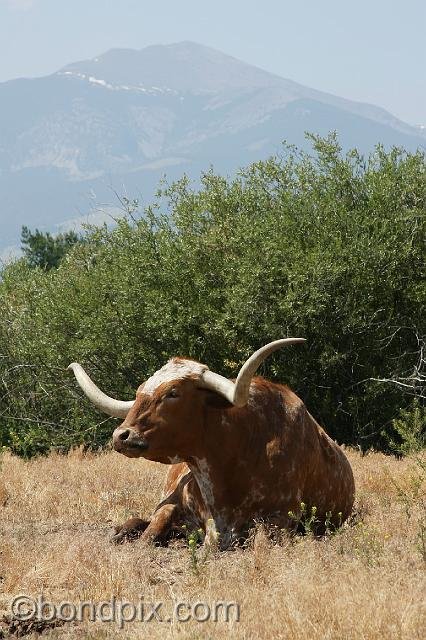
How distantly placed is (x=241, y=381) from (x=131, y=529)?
77.5 inches

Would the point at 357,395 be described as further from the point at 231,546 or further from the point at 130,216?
the point at 231,546

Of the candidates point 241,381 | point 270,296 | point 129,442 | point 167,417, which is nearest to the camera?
point 129,442

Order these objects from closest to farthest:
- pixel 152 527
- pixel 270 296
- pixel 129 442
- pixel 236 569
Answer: pixel 236 569, pixel 129 442, pixel 152 527, pixel 270 296

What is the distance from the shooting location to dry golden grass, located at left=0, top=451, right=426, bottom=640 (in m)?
5.79

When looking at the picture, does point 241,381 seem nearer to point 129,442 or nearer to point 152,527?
point 129,442

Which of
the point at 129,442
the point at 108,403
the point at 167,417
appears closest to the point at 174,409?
the point at 167,417

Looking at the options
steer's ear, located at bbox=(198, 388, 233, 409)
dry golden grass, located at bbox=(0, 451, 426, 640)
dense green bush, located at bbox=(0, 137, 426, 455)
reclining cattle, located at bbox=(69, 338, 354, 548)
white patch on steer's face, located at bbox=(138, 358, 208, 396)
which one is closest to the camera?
dry golden grass, located at bbox=(0, 451, 426, 640)

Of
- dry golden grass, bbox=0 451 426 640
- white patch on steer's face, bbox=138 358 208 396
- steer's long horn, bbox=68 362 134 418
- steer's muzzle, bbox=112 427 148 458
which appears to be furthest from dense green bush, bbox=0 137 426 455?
steer's muzzle, bbox=112 427 148 458

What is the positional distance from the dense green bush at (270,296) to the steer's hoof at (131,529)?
10156 mm

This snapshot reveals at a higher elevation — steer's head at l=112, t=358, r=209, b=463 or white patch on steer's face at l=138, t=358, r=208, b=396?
white patch on steer's face at l=138, t=358, r=208, b=396

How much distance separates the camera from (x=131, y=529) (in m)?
9.48

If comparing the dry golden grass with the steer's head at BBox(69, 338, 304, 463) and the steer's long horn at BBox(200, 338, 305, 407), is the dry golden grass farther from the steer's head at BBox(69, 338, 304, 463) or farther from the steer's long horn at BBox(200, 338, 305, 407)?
the steer's long horn at BBox(200, 338, 305, 407)

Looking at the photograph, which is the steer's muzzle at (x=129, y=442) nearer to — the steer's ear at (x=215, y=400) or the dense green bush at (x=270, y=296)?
the steer's ear at (x=215, y=400)

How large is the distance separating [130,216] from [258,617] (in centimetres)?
1840
